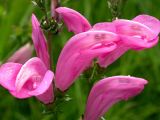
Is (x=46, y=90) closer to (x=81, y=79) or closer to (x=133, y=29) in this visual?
(x=133, y=29)

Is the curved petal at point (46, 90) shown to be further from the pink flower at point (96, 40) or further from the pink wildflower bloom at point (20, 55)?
the pink wildflower bloom at point (20, 55)

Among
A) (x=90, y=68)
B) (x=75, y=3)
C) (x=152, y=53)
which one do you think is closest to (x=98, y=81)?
(x=90, y=68)

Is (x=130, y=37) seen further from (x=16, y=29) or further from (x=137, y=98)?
(x=137, y=98)

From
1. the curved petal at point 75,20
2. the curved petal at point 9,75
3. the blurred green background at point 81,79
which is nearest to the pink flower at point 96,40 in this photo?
the curved petal at point 75,20

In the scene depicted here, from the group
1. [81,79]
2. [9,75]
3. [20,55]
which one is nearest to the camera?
[9,75]

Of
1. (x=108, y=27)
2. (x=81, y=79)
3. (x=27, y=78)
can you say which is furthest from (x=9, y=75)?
(x=81, y=79)

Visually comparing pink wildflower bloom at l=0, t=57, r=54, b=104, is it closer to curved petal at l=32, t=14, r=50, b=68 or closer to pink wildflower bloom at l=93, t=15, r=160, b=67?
curved petal at l=32, t=14, r=50, b=68

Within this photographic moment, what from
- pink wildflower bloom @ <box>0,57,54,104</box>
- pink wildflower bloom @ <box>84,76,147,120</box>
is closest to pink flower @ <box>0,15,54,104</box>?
pink wildflower bloom @ <box>0,57,54,104</box>
